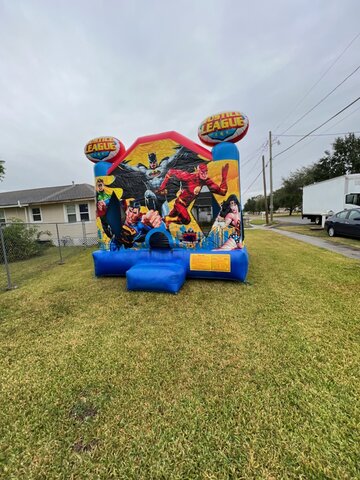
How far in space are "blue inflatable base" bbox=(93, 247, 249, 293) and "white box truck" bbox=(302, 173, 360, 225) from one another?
37.6 feet

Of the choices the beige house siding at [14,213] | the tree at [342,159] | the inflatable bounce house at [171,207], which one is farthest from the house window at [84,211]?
the tree at [342,159]

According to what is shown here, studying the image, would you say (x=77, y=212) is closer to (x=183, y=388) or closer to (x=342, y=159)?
(x=183, y=388)

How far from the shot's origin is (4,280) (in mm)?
6039

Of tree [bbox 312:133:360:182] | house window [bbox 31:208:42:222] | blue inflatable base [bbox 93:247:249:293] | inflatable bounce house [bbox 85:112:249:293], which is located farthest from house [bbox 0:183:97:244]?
tree [bbox 312:133:360:182]

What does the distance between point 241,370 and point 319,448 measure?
0.82 metres

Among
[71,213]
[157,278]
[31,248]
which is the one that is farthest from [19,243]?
[157,278]

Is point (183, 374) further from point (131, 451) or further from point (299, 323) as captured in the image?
point (299, 323)

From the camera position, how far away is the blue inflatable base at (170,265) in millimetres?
4363

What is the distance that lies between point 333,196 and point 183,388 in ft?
51.2

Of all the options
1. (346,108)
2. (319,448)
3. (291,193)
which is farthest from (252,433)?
(291,193)

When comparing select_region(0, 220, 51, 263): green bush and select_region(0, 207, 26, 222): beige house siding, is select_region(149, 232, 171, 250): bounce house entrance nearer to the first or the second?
select_region(0, 220, 51, 263): green bush

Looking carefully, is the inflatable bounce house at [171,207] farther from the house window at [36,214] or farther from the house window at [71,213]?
the house window at [36,214]

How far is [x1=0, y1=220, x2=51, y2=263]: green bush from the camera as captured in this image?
9422mm

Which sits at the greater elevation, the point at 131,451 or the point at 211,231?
the point at 211,231
